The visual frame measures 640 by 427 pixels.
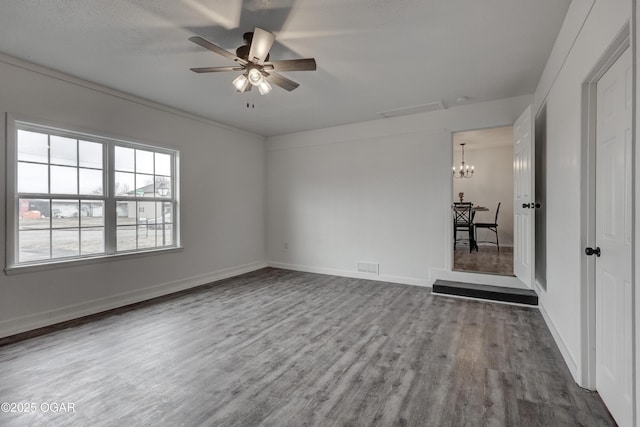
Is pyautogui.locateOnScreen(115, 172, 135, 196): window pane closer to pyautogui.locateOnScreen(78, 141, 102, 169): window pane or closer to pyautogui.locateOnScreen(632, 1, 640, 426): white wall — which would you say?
pyautogui.locateOnScreen(78, 141, 102, 169): window pane

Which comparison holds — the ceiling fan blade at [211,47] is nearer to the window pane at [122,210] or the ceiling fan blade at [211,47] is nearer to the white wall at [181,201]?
the white wall at [181,201]

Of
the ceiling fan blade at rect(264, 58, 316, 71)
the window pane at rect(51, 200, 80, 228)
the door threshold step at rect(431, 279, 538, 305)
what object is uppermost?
the ceiling fan blade at rect(264, 58, 316, 71)

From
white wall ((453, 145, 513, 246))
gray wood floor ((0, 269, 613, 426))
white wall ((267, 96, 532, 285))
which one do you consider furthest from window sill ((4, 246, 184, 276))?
white wall ((453, 145, 513, 246))

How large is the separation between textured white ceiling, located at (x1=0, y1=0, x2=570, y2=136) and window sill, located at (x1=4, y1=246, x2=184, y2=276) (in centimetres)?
204

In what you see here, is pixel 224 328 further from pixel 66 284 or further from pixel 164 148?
pixel 164 148

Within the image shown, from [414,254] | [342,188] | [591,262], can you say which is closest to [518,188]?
[414,254]

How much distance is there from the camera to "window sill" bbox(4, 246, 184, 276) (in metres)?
2.98

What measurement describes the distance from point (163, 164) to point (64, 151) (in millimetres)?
1205

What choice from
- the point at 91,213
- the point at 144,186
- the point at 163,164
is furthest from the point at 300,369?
the point at 163,164

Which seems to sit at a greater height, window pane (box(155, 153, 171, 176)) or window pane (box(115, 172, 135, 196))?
window pane (box(155, 153, 171, 176))

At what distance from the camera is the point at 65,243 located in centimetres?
338

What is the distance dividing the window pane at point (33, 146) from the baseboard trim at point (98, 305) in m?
1.61

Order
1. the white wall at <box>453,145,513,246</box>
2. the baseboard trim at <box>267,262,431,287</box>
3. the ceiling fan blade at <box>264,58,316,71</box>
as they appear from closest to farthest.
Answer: the ceiling fan blade at <box>264,58,316,71</box> → the baseboard trim at <box>267,262,431,287</box> → the white wall at <box>453,145,513,246</box>

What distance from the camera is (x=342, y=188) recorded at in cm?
543
